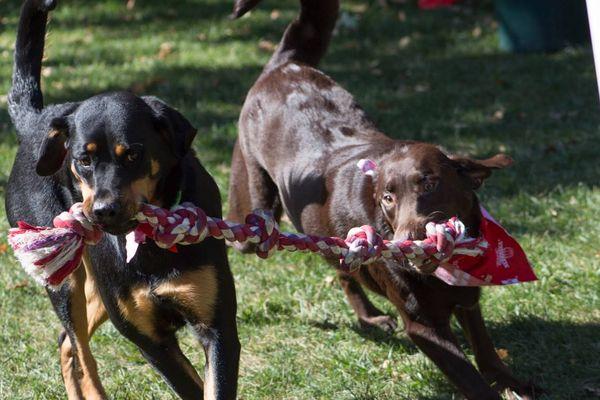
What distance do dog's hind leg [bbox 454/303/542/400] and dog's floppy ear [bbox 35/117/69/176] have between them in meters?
1.85

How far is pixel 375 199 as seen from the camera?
4.45 metres

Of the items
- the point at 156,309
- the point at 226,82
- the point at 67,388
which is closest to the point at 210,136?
the point at 226,82

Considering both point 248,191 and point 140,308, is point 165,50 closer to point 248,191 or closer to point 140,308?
point 248,191

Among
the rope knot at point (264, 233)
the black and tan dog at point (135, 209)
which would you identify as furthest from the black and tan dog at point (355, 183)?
the black and tan dog at point (135, 209)

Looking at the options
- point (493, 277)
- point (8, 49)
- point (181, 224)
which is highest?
point (181, 224)

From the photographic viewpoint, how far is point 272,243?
382 centimetres

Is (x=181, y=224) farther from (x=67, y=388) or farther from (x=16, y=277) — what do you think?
(x=16, y=277)

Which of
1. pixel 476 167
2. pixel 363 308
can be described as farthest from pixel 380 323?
pixel 476 167

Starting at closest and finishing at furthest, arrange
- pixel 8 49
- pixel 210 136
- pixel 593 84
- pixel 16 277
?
pixel 16 277 < pixel 210 136 < pixel 593 84 < pixel 8 49

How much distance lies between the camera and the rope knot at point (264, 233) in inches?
149

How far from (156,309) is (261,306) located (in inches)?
66.9

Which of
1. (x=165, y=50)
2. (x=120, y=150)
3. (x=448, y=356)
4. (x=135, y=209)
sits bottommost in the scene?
(x=165, y=50)

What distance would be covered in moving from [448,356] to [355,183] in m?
0.93

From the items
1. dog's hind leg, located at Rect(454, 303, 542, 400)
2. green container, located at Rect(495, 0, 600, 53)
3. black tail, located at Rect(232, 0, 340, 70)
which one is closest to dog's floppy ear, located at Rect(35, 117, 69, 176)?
dog's hind leg, located at Rect(454, 303, 542, 400)
